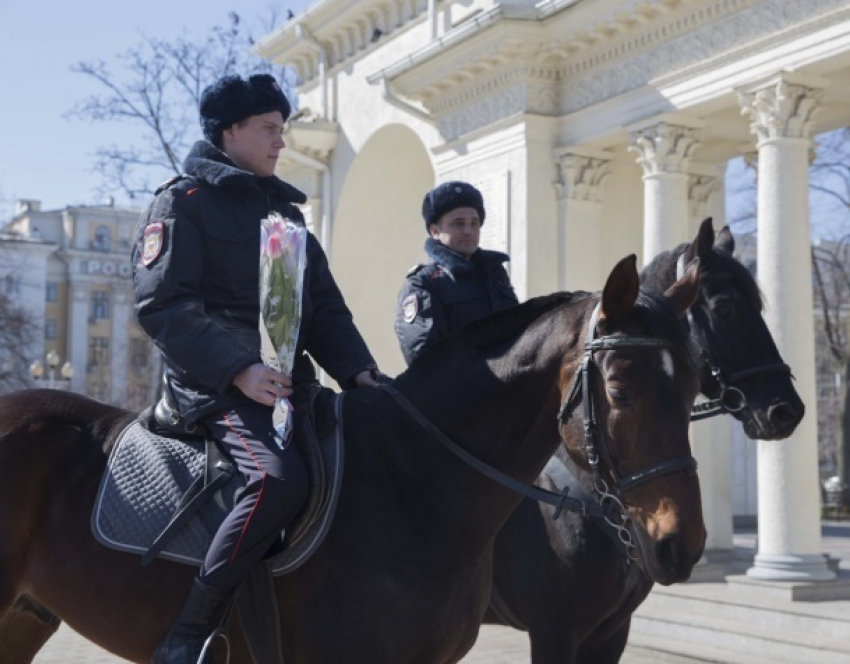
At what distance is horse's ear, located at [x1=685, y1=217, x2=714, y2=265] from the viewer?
569cm

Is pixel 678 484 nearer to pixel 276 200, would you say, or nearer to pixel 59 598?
pixel 276 200

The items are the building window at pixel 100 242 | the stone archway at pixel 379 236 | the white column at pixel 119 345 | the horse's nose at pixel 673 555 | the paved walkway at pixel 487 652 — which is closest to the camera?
the horse's nose at pixel 673 555

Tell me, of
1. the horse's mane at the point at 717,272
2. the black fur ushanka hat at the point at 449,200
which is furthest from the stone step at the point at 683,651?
the black fur ushanka hat at the point at 449,200

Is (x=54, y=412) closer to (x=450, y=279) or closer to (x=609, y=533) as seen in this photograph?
(x=450, y=279)

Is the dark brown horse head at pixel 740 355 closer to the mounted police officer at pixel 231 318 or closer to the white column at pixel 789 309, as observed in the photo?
the mounted police officer at pixel 231 318

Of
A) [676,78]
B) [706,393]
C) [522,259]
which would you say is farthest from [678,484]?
[522,259]

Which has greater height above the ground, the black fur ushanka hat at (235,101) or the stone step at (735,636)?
the black fur ushanka hat at (235,101)

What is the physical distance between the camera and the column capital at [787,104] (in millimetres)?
11625

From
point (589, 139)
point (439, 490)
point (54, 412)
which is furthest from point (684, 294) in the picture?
point (589, 139)

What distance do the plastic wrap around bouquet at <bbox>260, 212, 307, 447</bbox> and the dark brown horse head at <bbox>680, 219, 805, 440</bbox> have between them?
98.6 inches

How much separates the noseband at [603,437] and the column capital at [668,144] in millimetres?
10190

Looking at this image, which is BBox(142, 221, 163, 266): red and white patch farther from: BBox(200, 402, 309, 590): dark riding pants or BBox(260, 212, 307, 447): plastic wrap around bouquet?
BBox(200, 402, 309, 590): dark riding pants

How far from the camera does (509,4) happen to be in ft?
46.4

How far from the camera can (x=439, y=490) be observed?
3576 mm
